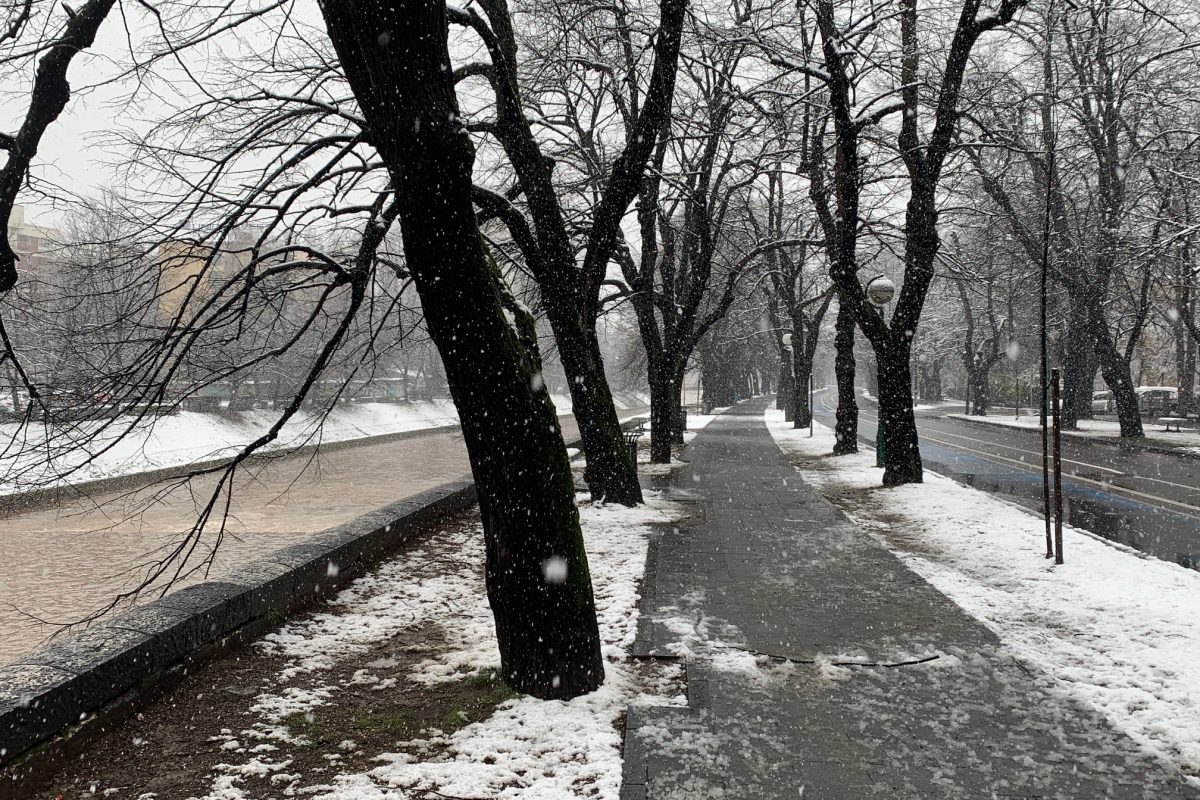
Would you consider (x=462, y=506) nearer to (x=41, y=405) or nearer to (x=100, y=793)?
(x=41, y=405)

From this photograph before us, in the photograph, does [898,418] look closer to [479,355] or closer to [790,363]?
[479,355]

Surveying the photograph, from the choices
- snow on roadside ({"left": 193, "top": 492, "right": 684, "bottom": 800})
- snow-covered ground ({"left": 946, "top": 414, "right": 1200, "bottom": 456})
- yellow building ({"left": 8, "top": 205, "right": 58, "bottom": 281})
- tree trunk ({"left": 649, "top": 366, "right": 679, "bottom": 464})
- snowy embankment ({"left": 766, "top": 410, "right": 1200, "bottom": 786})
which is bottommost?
snow-covered ground ({"left": 946, "top": 414, "right": 1200, "bottom": 456})

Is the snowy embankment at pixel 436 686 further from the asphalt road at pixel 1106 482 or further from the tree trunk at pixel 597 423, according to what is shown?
the asphalt road at pixel 1106 482

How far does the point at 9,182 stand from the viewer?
13.7ft

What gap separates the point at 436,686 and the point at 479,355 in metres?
2.02

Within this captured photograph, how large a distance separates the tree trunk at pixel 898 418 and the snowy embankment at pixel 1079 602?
4.94 feet

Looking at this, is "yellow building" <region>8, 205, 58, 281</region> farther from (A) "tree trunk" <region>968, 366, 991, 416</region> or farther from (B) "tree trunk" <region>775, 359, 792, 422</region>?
(A) "tree trunk" <region>968, 366, 991, 416</region>

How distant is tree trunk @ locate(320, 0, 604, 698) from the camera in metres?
3.77

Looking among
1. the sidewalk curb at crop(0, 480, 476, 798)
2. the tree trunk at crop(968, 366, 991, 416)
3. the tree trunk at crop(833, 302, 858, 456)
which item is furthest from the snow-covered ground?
the sidewalk curb at crop(0, 480, 476, 798)

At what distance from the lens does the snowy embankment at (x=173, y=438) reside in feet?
14.7

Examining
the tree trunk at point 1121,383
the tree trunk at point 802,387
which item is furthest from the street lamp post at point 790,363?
the tree trunk at point 1121,383

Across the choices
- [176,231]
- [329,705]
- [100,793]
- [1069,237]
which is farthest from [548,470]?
[1069,237]

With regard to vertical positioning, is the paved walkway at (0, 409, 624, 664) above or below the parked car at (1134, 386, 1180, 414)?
below

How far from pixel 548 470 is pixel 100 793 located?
2512 millimetres
